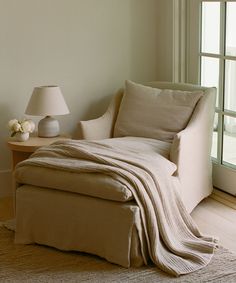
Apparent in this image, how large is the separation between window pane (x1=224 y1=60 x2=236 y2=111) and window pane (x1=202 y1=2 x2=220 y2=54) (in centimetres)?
15

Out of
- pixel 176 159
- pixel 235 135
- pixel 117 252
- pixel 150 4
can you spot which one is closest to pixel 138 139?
pixel 176 159

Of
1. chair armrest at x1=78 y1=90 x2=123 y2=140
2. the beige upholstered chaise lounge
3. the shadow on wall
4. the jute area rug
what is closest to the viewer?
the jute area rug

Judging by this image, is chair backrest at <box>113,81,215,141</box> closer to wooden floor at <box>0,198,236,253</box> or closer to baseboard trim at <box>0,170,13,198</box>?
wooden floor at <box>0,198,236,253</box>

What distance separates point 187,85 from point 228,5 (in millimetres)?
570

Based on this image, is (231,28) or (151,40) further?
(151,40)

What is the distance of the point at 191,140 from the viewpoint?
3.57 metres

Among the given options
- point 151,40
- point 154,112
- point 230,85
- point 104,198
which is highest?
point 151,40

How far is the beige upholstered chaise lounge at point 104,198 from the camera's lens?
298cm

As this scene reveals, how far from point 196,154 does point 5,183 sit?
1.39 meters

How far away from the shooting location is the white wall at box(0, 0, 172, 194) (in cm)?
407

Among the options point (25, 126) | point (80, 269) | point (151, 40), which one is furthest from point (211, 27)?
point (80, 269)

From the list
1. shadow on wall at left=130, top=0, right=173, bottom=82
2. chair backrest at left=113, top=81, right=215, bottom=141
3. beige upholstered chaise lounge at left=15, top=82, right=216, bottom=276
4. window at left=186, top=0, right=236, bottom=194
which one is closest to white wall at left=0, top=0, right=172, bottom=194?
shadow on wall at left=130, top=0, right=173, bottom=82

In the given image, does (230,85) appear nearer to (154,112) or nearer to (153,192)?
(154,112)

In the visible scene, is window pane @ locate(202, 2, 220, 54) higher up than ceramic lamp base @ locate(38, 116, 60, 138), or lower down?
higher up
